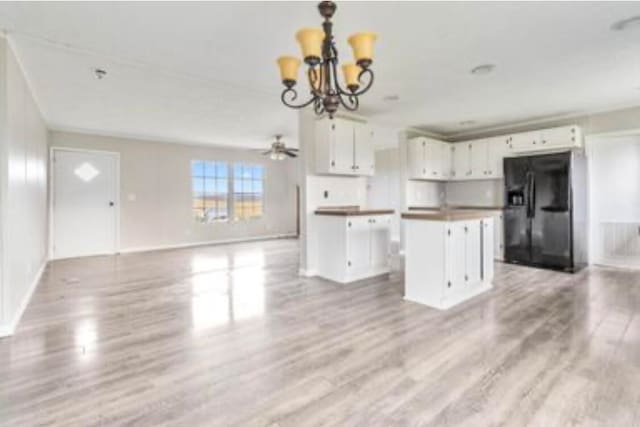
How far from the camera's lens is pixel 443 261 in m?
3.19

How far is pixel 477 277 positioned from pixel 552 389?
1.90 meters

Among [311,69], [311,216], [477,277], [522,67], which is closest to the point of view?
[311,69]

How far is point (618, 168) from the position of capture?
488 cm

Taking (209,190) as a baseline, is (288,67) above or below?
above

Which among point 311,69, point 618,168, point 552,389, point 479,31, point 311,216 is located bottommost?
point 552,389

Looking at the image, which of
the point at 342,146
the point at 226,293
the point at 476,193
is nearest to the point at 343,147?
the point at 342,146

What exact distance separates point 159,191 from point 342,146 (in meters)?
4.61

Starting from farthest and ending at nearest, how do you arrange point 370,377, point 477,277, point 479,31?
point 477,277, point 479,31, point 370,377

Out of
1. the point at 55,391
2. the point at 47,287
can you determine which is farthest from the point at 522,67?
the point at 47,287

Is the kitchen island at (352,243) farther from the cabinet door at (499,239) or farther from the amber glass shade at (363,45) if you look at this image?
the amber glass shade at (363,45)

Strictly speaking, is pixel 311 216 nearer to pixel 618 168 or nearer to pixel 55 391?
pixel 55 391

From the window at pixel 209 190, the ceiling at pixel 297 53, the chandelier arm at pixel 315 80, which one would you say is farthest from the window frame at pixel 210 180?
the chandelier arm at pixel 315 80

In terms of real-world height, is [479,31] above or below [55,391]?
above

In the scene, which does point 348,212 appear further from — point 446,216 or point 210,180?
point 210,180
